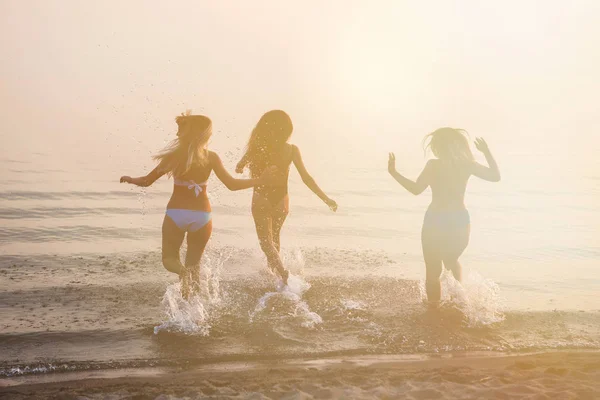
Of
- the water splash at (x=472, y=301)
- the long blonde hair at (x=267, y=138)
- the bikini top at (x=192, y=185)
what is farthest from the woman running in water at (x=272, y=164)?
the water splash at (x=472, y=301)

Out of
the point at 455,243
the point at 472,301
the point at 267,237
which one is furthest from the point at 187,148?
the point at 472,301

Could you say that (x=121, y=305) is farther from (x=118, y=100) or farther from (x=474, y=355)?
(x=118, y=100)

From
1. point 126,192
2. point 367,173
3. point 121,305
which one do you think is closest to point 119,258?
point 121,305

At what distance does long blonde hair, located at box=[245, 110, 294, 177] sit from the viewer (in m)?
8.08

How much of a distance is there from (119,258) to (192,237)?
12.9ft

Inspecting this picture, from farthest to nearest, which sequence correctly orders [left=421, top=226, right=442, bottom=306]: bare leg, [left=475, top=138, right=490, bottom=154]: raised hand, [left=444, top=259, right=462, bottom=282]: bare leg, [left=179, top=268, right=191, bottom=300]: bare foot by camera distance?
[left=444, top=259, right=462, bottom=282]: bare leg < [left=421, top=226, right=442, bottom=306]: bare leg < [left=475, top=138, right=490, bottom=154]: raised hand < [left=179, top=268, right=191, bottom=300]: bare foot

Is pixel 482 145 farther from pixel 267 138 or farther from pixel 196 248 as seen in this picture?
pixel 196 248

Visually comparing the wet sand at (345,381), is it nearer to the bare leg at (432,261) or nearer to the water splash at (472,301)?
the water splash at (472,301)

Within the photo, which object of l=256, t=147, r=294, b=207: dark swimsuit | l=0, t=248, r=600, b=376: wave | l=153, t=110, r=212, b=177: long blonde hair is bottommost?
l=0, t=248, r=600, b=376: wave

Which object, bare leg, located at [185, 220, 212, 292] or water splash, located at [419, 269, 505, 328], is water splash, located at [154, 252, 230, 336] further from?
water splash, located at [419, 269, 505, 328]

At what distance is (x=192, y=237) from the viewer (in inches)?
279

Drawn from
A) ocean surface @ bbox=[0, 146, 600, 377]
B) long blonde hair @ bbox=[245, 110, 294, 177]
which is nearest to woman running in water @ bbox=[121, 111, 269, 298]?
ocean surface @ bbox=[0, 146, 600, 377]

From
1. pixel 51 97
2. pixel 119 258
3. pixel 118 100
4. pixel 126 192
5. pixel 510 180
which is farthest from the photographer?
pixel 118 100

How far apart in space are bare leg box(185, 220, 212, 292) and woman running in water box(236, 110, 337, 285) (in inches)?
49.3
